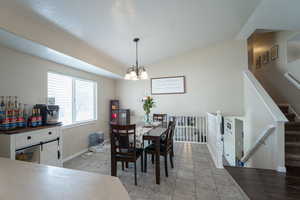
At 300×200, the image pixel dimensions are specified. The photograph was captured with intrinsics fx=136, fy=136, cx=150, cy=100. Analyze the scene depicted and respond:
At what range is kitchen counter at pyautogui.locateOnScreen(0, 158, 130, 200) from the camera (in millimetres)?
655

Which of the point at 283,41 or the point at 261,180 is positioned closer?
the point at 261,180

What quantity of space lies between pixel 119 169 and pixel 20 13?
3125 millimetres

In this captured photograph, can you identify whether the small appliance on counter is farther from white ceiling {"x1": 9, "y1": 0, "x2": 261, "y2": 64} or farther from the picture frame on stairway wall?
the picture frame on stairway wall

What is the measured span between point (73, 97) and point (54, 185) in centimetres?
342

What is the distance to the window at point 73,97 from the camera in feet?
10.6

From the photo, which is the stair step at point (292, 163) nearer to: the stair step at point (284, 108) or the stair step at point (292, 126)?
the stair step at point (292, 126)

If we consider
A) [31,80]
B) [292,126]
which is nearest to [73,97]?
[31,80]

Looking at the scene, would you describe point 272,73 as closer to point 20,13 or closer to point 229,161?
point 229,161

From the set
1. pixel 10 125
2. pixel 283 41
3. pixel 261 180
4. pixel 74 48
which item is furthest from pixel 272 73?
pixel 10 125

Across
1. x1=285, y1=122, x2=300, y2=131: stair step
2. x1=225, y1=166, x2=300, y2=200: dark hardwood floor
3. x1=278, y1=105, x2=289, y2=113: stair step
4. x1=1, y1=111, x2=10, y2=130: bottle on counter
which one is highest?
x1=278, y1=105, x2=289, y2=113: stair step

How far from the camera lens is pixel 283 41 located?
371 cm

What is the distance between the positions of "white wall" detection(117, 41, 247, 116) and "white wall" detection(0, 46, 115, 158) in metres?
2.71

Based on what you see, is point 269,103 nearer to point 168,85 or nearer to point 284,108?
point 284,108

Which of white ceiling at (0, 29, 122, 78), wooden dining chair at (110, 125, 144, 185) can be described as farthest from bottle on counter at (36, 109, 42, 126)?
wooden dining chair at (110, 125, 144, 185)
